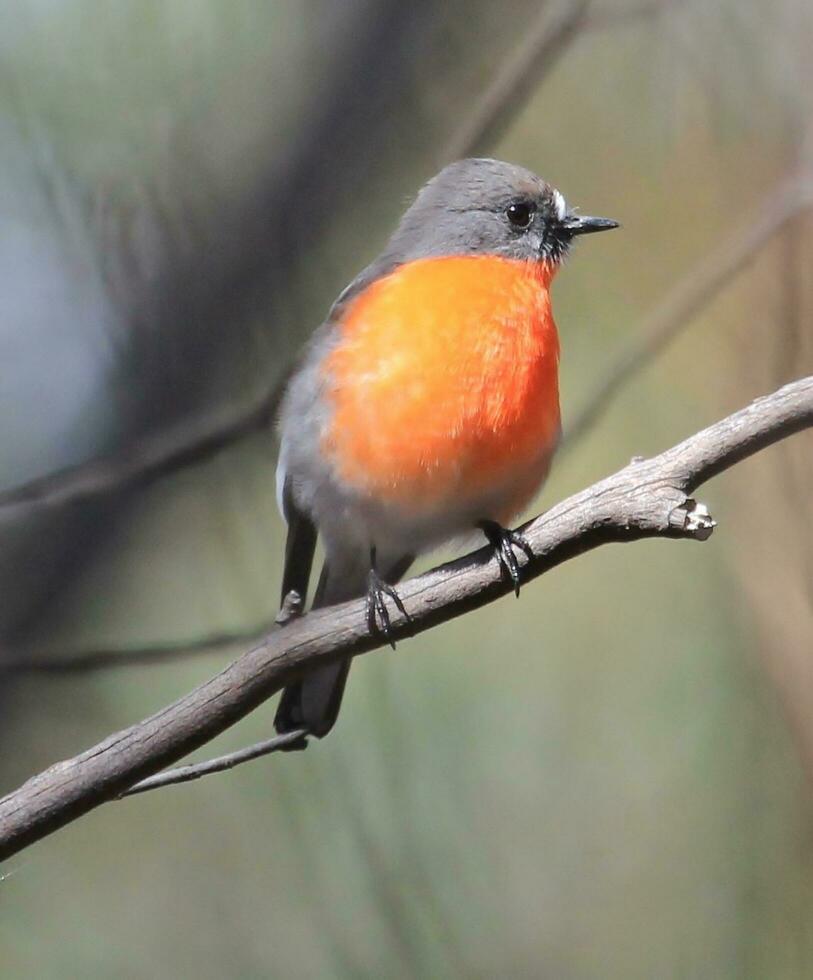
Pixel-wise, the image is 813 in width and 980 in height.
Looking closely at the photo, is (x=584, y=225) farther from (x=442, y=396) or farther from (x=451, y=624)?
(x=451, y=624)

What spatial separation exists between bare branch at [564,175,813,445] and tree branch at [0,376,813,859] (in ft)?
3.75

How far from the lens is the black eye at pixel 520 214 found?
4.07 m

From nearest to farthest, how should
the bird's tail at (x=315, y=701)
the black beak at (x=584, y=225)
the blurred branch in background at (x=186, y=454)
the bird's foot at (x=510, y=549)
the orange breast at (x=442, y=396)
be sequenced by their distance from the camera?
1. the bird's foot at (x=510, y=549)
2. the blurred branch in background at (x=186, y=454)
3. the orange breast at (x=442, y=396)
4. the bird's tail at (x=315, y=701)
5. the black beak at (x=584, y=225)

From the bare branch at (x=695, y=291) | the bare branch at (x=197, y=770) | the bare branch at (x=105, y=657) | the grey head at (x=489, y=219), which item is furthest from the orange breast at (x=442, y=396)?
the bare branch at (x=197, y=770)

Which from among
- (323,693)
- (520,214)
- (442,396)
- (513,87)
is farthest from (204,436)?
(520,214)

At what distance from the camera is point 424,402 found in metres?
3.41

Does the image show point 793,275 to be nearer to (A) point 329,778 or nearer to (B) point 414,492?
(B) point 414,492

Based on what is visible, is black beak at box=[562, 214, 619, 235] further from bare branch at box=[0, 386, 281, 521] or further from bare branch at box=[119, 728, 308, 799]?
bare branch at box=[119, 728, 308, 799]

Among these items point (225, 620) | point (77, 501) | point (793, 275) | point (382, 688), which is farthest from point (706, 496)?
point (77, 501)

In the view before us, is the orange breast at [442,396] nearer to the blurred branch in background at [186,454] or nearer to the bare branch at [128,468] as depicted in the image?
the blurred branch in background at [186,454]

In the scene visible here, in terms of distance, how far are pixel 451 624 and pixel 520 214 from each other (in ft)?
7.77

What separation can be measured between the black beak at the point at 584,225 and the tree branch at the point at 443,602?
5.36ft

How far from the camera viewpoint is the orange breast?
11.2 ft

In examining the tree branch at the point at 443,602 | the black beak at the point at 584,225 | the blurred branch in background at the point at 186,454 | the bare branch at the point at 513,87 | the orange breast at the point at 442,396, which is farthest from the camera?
the black beak at the point at 584,225
